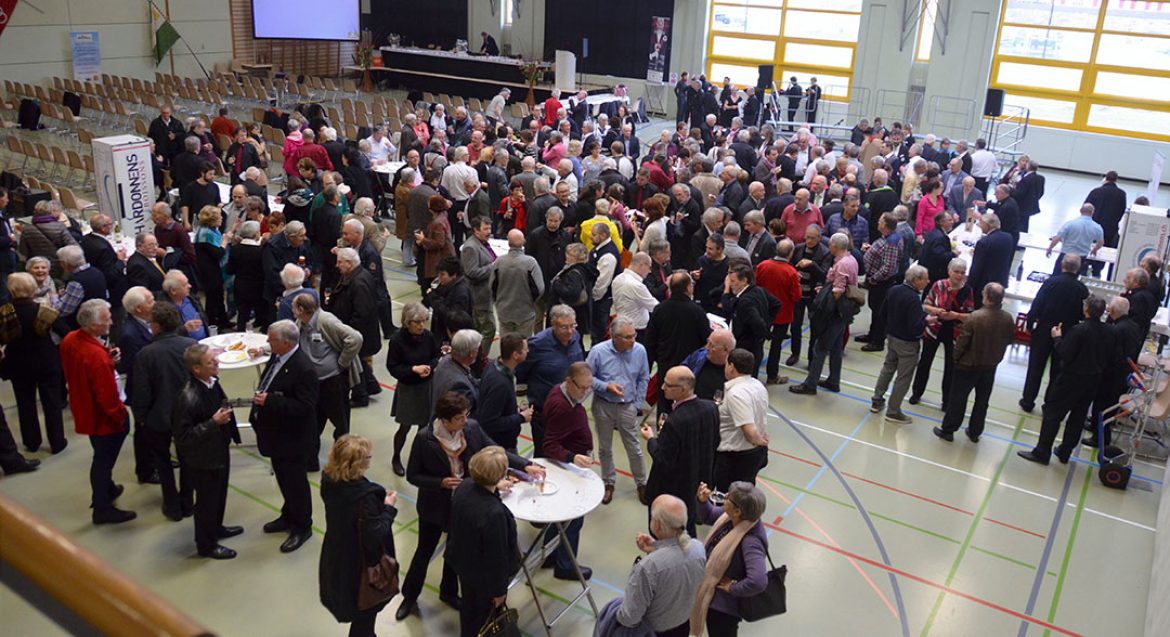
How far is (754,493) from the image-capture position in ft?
13.4

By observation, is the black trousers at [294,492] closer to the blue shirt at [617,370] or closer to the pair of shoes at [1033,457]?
the blue shirt at [617,370]

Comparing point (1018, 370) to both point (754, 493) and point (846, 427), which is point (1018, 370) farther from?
point (754, 493)

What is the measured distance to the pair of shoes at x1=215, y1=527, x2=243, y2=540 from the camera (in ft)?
18.7

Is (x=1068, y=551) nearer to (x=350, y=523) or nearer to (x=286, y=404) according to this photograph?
(x=350, y=523)

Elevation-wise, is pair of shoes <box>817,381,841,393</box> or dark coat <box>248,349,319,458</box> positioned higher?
dark coat <box>248,349,319,458</box>

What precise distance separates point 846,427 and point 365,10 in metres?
26.1

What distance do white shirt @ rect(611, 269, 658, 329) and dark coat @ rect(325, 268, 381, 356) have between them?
1940 mm

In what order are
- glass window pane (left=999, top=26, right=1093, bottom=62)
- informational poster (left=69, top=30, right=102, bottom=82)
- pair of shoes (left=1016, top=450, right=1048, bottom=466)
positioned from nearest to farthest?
pair of shoes (left=1016, top=450, right=1048, bottom=466), glass window pane (left=999, top=26, right=1093, bottom=62), informational poster (left=69, top=30, right=102, bottom=82)

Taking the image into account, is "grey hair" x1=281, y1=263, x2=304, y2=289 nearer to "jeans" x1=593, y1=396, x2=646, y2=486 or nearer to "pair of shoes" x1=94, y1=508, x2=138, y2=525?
"pair of shoes" x1=94, y1=508, x2=138, y2=525

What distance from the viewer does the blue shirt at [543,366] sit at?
582 cm

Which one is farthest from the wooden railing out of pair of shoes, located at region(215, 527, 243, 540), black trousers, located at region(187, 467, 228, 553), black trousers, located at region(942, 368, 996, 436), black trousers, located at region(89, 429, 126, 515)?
black trousers, located at region(942, 368, 996, 436)

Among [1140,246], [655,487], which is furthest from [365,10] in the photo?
[655,487]

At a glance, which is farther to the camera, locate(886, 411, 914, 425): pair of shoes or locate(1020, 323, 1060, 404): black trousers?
locate(886, 411, 914, 425): pair of shoes

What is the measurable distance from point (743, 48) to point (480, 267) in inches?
736
